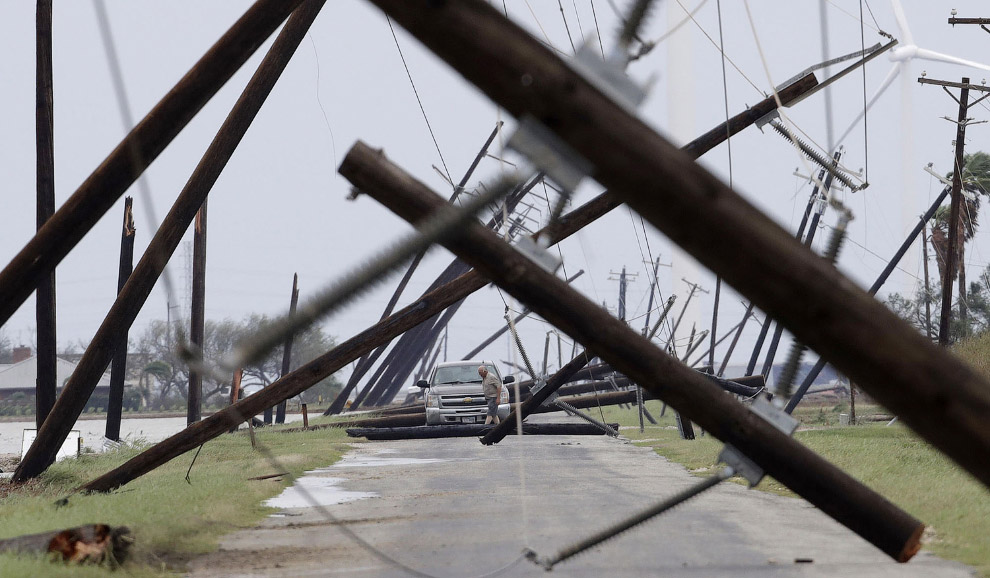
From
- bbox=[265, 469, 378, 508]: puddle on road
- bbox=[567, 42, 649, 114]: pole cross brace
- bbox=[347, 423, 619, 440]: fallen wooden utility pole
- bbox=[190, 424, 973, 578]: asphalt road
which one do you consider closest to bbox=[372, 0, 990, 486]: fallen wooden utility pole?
bbox=[567, 42, 649, 114]: pole cross brace

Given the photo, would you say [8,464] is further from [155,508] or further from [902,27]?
[902,27]

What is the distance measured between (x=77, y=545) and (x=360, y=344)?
13.2 feet

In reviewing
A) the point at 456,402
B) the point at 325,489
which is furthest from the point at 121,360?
the point at 456,402

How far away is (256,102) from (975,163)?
161ft

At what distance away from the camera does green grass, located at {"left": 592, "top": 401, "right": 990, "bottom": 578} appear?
7301 millimetres

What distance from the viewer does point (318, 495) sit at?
11320 mm

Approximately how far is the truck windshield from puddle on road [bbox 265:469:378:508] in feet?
46.7

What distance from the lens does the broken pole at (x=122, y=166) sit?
7133mm

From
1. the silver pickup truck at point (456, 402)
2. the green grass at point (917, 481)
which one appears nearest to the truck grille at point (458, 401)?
the silver pickup truck at point (456, 402)

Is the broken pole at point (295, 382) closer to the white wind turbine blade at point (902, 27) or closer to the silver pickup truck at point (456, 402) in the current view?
the silver pickup truck at point (456, 402)

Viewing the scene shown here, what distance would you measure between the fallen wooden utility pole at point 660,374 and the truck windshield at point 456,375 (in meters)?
22.6

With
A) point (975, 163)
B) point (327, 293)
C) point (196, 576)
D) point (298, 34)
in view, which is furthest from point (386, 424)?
point (975, 163)

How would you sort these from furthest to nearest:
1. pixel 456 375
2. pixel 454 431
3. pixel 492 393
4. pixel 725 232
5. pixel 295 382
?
pixel 456 375, pixel 492 393, pixel 454 431, pixel 295 382, pixel 725 232

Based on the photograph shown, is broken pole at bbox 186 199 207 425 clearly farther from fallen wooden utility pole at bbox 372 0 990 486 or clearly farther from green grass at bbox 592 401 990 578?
fallen wooden utility pole at bbox 372 0 990 486
